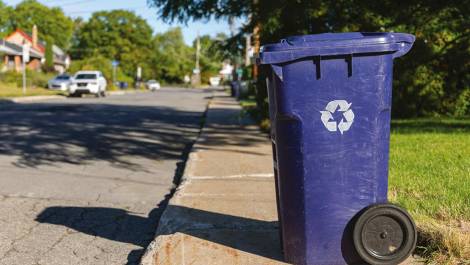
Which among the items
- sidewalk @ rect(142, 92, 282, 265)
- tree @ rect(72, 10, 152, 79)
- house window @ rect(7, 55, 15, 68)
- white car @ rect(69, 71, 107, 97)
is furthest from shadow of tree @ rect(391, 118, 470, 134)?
tree @ rect(72, 10, 152, 79)

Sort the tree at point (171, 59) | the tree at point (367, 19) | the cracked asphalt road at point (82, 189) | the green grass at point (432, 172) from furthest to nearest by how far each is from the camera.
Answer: the tree at point (171, 59)
the tree at point (367, 19)
the green grass at point (432, 172)
the cracked asphalt road at point (82, 189)

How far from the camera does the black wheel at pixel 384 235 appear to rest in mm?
4145

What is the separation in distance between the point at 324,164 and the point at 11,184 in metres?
5.22

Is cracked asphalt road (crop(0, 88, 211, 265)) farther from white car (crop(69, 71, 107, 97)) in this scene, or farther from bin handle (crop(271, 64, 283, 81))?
white car (crop(69, 71, 107, 97))

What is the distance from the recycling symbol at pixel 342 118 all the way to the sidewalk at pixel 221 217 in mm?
1080

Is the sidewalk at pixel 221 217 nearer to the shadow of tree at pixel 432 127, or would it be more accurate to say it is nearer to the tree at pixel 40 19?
the shadow of tree at pixel 432 127

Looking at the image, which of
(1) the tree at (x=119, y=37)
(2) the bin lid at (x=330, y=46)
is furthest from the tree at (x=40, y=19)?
(2) the bin lid at (x=330, y=46)

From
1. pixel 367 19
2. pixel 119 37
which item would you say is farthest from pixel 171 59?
pixel 367 19

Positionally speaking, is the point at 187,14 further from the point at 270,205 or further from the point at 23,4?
the point at 23,4

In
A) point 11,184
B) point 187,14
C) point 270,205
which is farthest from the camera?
point 187,14

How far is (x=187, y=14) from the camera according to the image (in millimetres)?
13453

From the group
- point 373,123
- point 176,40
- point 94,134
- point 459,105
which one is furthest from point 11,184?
point 176,40

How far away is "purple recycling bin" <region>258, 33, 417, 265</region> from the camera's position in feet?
13.5

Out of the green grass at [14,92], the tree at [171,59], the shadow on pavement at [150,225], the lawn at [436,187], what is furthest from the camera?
the tree at [171,59]
